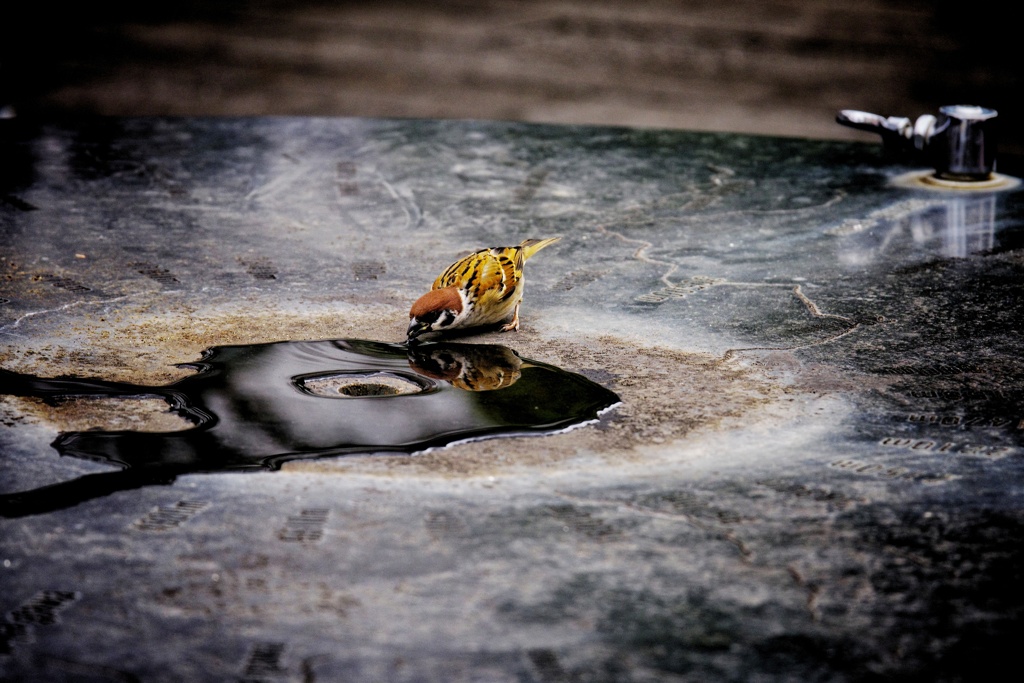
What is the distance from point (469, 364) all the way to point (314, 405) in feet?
1.21

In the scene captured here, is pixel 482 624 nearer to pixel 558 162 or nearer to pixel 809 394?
pixel 809 394

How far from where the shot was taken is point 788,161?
3660 mm

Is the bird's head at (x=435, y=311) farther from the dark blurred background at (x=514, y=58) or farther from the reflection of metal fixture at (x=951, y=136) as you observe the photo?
the dark blurred background at (x=514, y=58)

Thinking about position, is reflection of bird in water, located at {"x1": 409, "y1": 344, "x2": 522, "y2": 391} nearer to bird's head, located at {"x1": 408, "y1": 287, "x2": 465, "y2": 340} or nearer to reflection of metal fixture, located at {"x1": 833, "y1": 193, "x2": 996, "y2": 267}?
bird's head, located at {"x1": 408, "y1": 287, "x2": 465, "y2": 340}

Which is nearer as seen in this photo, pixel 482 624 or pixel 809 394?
pixel 482 624

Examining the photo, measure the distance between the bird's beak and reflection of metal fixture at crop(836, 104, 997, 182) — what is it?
5.16ft

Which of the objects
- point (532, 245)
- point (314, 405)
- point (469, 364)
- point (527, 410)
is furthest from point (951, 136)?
point (314, 405)

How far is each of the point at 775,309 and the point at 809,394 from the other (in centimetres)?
46

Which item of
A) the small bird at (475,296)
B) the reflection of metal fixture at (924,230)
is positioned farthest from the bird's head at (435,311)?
the reflection of metal fixture at (924,230)

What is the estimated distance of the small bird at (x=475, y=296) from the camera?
92.4 inches

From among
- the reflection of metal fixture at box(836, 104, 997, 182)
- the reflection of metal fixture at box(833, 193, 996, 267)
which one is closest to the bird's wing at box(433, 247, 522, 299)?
the reflection of metal fixture at box(833, 193, 996, 267)

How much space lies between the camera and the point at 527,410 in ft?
6.74

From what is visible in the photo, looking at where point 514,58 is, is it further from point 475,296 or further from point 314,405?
point 314,405

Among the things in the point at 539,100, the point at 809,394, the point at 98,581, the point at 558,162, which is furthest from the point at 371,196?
the point at 539,100
